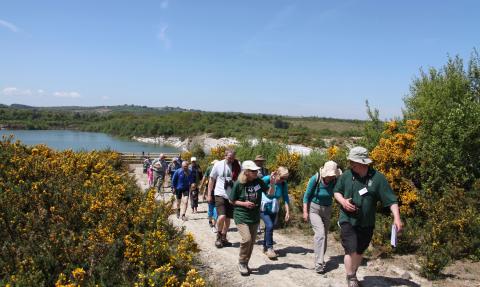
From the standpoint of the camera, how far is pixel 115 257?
4176mm

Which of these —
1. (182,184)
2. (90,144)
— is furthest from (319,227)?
(90,144)

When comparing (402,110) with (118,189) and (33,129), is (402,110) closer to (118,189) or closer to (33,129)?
(118,189)

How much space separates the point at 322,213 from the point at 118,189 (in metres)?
3.36

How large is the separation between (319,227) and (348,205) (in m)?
1.45

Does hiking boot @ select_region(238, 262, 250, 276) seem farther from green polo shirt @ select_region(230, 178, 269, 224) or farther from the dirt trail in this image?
green polo shirt @ select_region(230, 178, 269, 224)

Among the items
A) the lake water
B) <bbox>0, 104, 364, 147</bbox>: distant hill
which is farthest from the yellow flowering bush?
<bbox>0, 104, 364, 147</bbox>: distant hill

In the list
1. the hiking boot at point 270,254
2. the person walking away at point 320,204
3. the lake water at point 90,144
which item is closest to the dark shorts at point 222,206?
the hiking boot at point 270,254

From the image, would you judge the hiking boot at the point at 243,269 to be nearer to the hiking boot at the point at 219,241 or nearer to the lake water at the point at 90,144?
the hiking boot at the point at 219,241

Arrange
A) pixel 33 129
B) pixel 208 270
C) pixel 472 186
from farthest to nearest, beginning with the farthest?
1. pixel 33 129
2. pixel 472 186
3. pixel 208 270

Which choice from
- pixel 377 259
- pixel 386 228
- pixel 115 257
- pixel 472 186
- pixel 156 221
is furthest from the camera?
pixel 472 186

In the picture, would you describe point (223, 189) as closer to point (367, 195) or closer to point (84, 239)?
point (367, 195)

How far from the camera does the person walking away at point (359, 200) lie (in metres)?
4.91

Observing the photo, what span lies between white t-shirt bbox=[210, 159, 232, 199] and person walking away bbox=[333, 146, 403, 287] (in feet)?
8.96

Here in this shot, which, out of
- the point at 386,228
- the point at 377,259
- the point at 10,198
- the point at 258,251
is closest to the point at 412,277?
the point at 377,259
